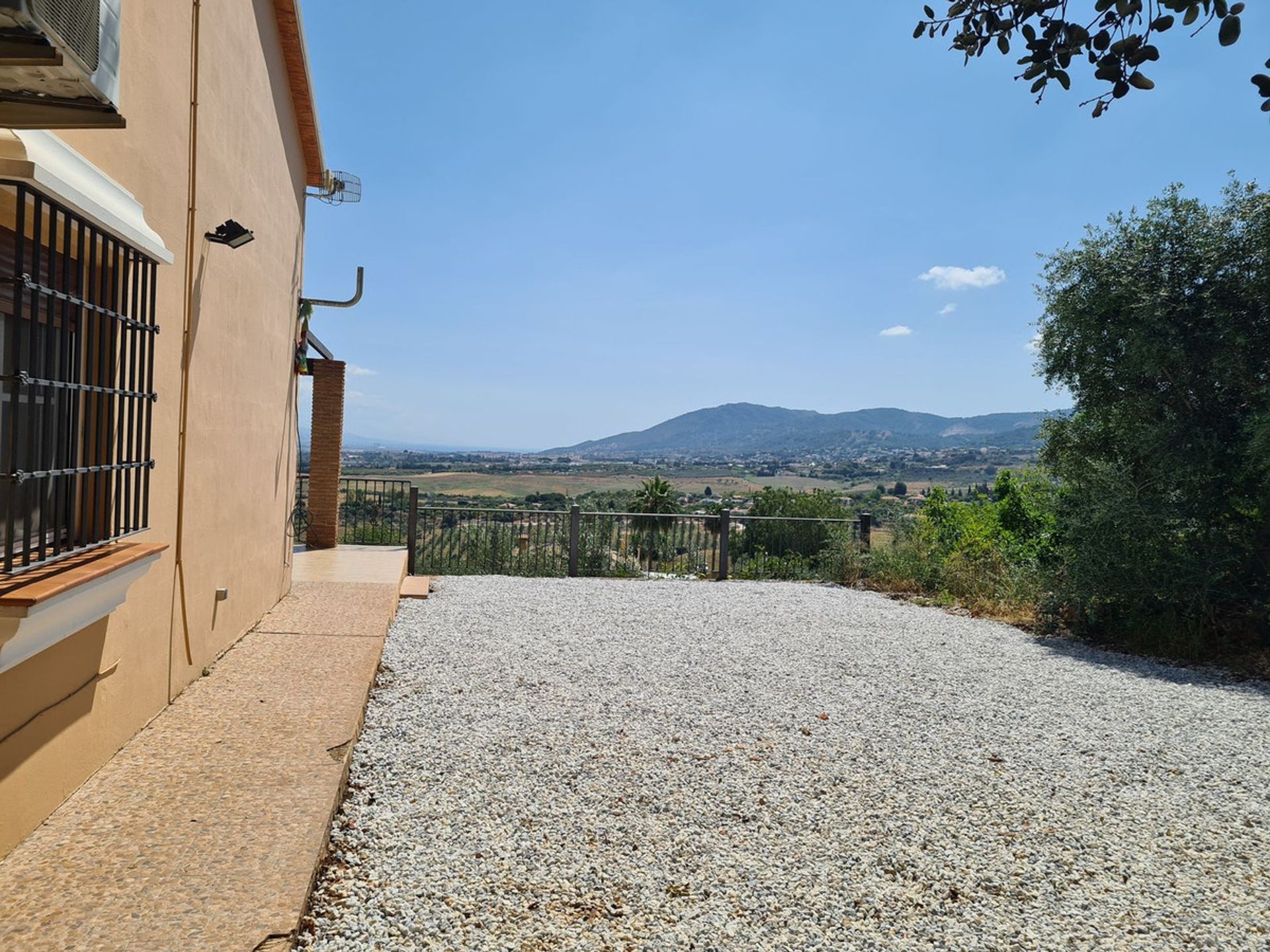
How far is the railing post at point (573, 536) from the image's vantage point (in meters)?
10.7

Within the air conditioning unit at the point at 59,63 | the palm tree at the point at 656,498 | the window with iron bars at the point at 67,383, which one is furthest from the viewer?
the palm tree at the point at 656,498

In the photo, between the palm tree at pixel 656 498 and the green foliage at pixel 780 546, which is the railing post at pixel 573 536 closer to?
the green foliage at pixel 780 546

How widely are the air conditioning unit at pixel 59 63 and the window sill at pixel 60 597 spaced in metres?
1.37

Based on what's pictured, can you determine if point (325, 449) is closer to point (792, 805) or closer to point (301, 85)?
point (301, 85)

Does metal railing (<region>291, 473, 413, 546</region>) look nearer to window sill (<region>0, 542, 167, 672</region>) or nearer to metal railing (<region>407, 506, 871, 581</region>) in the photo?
metal railing (<region>407, 506, 871, 581</region>)

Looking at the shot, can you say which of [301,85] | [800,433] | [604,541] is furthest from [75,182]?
[800,433]

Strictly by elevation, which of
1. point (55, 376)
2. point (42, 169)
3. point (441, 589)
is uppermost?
point (42, 169)

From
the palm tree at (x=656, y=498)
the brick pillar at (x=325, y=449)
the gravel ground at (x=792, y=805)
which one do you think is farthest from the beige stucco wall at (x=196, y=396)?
the palm tree at (x=656, y=498)

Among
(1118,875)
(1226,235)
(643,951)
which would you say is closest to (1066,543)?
(1226,235)

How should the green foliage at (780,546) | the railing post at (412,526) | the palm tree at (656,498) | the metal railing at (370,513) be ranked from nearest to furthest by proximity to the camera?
the railing post at (412,526), the green foliage at (780,546), the metal railing at (370,513), the palm tree at (656,498)

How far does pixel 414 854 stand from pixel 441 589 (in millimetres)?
6359

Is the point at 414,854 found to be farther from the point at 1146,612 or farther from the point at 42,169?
the point at 1146,612

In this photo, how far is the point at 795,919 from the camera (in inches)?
106

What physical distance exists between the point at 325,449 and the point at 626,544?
4.49 metres
